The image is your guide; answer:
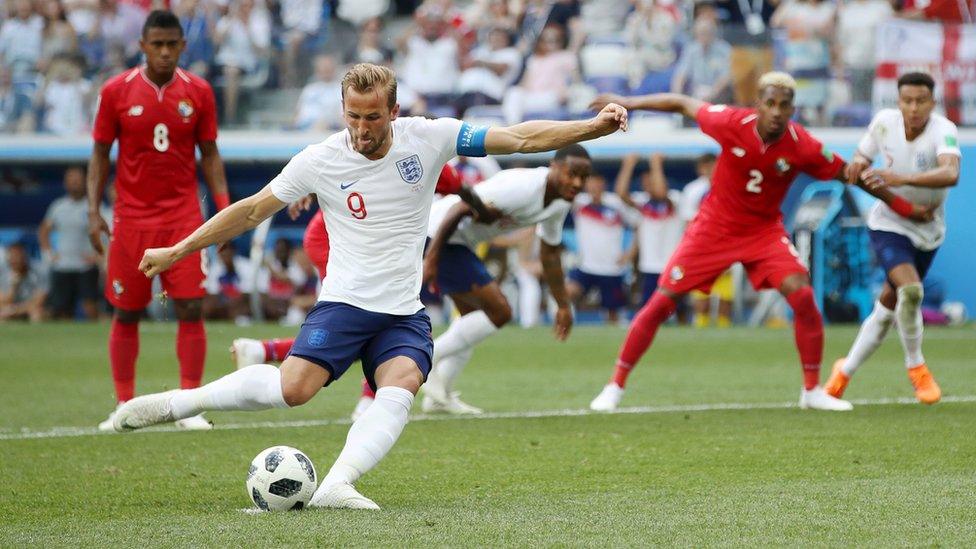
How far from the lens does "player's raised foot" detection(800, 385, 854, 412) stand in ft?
31.6

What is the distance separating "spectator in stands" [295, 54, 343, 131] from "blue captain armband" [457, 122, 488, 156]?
49.3ft

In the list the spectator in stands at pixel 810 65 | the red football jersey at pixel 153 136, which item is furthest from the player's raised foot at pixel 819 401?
the spectator in stands at pixel 810 65

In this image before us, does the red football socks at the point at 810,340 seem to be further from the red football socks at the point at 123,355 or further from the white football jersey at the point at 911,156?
the red football socks at the point at 123,355

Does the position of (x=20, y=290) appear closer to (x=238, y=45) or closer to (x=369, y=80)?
(x=238, y=45)

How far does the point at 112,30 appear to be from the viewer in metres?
21.9

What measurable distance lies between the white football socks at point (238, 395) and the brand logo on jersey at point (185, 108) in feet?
10.1

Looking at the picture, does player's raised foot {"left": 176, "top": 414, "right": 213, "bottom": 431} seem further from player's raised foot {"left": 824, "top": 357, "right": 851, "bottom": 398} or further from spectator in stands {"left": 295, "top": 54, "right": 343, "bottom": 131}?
spectator in stands {"left": 295, "top": 54, "right": 343, "bottom": 131}

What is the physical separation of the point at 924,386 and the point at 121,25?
15707 mm

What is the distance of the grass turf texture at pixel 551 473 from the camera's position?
211 inches

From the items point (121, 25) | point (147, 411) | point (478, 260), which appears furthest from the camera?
point (121, 25)

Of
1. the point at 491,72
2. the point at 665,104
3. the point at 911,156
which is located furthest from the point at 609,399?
the point at 491,72

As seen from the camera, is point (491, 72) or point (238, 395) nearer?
point (238, 395)

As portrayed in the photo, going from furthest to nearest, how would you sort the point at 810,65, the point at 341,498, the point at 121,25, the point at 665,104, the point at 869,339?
the point at 121,25 → the point at 810,65 → the point at 869,339 → the point at 665,104 → the point at 341,498

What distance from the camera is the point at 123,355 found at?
9.23m
